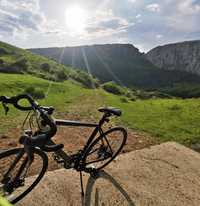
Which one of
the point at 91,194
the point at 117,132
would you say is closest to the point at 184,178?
the point at 117,132

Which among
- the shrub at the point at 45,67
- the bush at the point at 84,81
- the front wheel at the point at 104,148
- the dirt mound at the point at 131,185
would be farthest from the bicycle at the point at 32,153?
the shrub at the point at 45,67

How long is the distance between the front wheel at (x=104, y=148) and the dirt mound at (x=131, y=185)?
30 cm

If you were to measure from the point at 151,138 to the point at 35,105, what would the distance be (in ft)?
22.3

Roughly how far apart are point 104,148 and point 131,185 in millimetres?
1060

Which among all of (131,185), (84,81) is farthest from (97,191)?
(84,81)

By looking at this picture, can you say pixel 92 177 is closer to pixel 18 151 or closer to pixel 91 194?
pixel 91 194

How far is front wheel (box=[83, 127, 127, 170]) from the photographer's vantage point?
588 centimetres

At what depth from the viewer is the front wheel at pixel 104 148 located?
Result: 5.88 m

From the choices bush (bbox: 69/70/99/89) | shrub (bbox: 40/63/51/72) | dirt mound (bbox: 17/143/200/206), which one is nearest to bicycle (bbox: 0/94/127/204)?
dirt mound (bbox: 17/143/200/206)

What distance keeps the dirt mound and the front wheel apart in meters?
0.30

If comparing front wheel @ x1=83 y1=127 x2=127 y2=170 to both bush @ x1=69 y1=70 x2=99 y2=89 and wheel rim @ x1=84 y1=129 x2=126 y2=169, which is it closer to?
wheel rim @ x1=84 y1=129 x2=126 y2=169

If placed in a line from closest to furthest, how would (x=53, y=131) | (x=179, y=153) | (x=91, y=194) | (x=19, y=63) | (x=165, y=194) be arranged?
1. (x=53, y=131)
2. (x=91, y=194)
3. (x=165, y=194)
4. (x=179, y=153)
5. (x=19, y=63)

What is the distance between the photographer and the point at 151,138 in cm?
1011

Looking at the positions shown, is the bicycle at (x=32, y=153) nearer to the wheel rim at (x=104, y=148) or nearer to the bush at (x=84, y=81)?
the wheel rim at (x=104, y=148)
